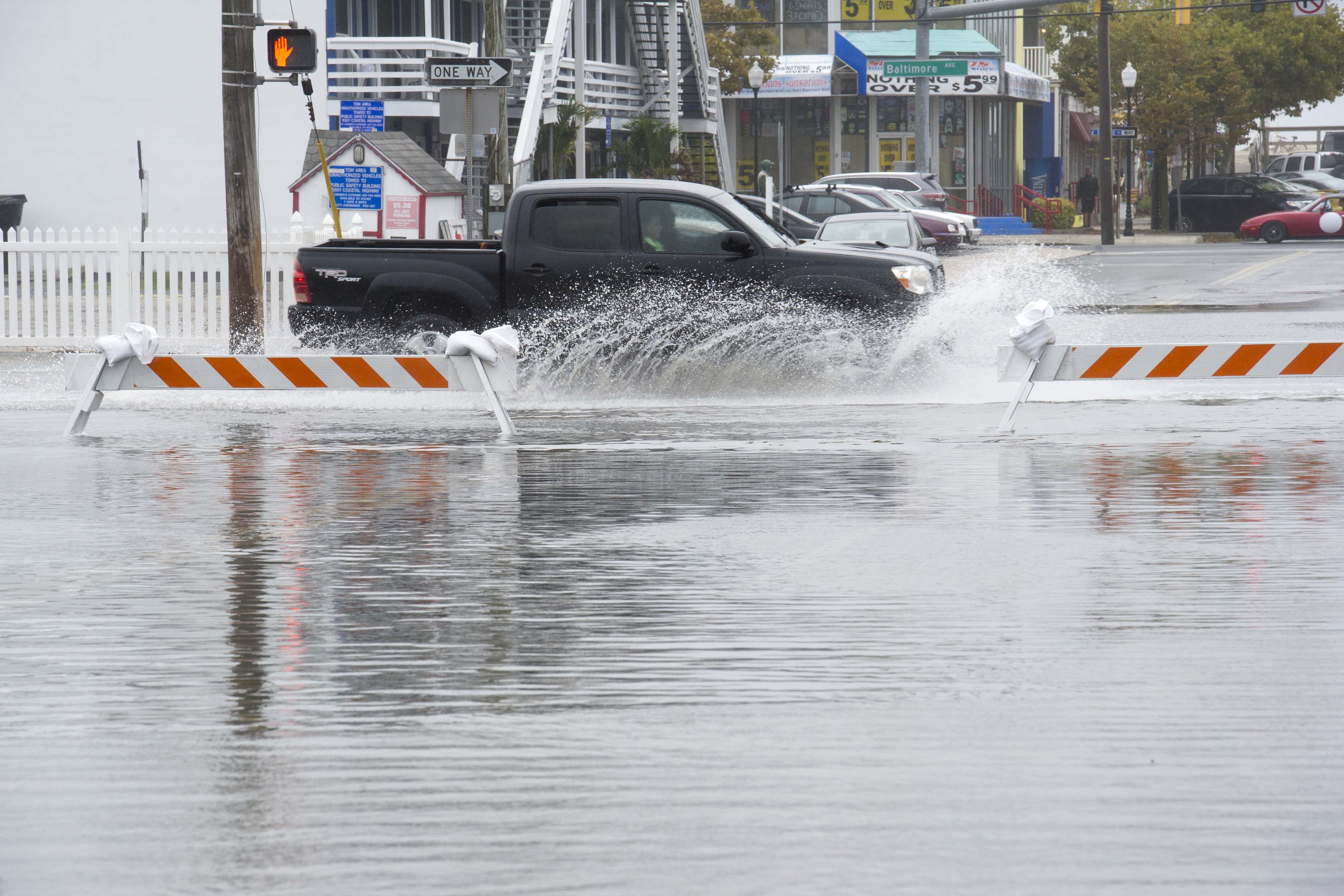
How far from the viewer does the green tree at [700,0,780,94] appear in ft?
170

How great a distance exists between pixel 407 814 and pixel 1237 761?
2213 millimetres

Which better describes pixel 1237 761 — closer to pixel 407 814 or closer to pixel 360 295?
pixel 407 814

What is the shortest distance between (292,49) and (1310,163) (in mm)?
56195

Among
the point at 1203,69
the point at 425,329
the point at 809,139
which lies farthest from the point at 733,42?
the point at 425,329

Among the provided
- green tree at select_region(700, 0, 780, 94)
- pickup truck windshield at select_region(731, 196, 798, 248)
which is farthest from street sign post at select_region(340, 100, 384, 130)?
green tree at select_region(700, 0, 780, 94)

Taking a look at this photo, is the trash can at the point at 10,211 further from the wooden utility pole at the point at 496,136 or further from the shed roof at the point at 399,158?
the wooden utility pole at the point at 496,136

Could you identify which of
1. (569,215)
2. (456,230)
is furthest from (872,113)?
(569,215)

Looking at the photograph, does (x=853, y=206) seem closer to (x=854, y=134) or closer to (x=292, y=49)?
(x=292, y=49)

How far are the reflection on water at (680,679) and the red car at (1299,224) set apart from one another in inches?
1362

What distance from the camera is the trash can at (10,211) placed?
3441 cm

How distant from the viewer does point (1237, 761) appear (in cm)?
479

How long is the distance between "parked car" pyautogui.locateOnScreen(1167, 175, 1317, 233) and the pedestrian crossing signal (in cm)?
3606

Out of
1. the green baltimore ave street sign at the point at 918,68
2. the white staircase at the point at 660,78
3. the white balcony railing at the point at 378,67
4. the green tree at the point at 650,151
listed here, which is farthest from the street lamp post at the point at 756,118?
the white balcony railing at the point at 378,67

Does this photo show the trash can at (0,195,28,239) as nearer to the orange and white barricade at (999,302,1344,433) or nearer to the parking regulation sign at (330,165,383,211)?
the parking regulation sign at (330,165,383,211)
